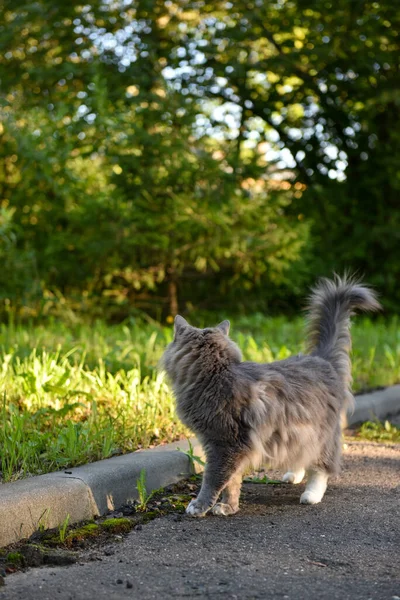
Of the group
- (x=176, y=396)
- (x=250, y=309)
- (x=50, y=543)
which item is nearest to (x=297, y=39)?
(x=250, y=309)

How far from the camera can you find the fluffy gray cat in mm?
3736

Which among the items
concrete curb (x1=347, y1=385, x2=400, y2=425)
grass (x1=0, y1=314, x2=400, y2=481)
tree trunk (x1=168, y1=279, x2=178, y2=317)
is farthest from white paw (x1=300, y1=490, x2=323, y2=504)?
tree trunk (x1=168, y1=279, x2=178, y2=317)

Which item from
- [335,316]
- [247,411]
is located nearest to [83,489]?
[247,411]

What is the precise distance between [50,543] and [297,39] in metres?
11.3

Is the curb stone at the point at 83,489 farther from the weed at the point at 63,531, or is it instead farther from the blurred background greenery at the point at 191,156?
the blurred background greenery at the point at 191,156

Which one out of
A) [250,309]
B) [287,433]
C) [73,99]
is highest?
[73,99]

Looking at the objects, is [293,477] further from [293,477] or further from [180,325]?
[180,325]

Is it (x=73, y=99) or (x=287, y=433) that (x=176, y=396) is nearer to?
(x=287, y=433)

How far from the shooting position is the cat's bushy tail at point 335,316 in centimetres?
465

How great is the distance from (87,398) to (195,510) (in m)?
1.53

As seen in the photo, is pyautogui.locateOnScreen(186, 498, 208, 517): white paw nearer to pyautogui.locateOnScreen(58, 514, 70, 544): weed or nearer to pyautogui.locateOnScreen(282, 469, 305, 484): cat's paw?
pyautogui.locateOnScreen(58, 514, 70, 544): weed

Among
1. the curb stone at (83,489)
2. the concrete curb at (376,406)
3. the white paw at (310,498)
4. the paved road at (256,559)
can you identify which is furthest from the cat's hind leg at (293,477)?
the concrete curb at (376,406)

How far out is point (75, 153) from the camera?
11.0 m

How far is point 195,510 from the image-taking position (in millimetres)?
3707
